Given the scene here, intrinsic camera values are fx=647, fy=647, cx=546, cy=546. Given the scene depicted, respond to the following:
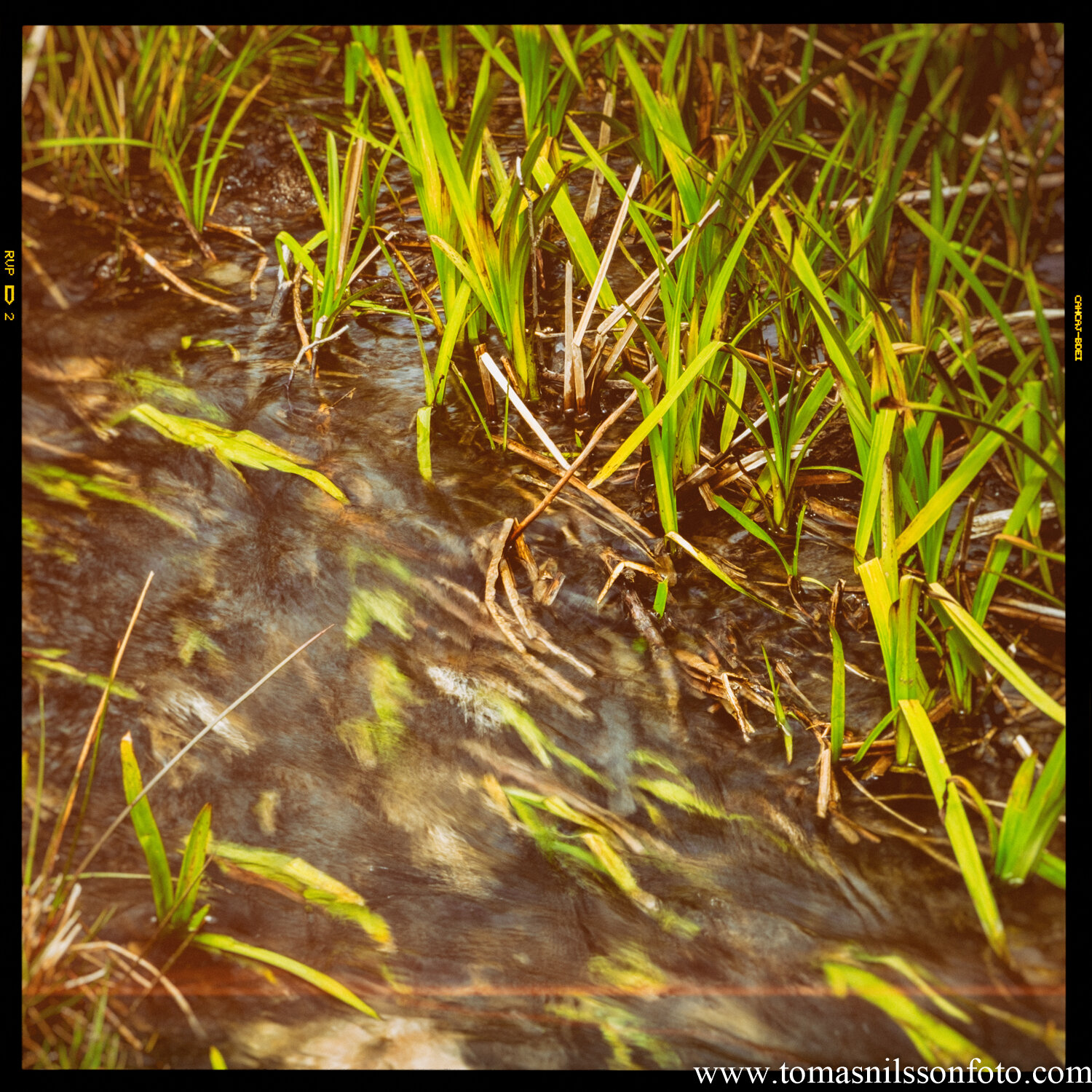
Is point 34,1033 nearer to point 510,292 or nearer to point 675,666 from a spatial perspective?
point 675,666

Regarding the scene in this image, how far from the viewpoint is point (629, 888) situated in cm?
54

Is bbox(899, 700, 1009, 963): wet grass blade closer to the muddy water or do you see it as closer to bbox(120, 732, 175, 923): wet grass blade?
the muddy water

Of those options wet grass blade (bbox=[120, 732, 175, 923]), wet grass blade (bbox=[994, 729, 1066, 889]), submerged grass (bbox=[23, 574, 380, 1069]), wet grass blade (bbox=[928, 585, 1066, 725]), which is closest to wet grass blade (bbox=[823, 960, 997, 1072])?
wet grass blade (bbox=[994, 729, 1066, 889])

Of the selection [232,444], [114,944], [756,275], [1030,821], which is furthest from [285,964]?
[756,275]

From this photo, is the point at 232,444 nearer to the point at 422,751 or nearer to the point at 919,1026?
the point at 422,751

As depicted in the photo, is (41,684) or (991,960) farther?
(41,684)

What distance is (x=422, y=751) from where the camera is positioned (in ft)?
1.92

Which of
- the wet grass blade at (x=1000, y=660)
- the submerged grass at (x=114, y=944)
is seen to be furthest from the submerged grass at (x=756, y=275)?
the submerged grass at (x=114, y=944)

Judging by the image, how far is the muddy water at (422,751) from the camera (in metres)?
0.52

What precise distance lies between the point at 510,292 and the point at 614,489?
0.22 metres

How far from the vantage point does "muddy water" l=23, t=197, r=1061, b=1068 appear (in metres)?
0.52

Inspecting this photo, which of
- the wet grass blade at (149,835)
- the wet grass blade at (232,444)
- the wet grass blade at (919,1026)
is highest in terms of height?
the wet grass blade at (232,444)

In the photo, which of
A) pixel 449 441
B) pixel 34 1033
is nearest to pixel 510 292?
pixel 449 441

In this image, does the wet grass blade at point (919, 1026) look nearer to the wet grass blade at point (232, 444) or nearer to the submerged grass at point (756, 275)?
the submerged grass at point (756, 275)
